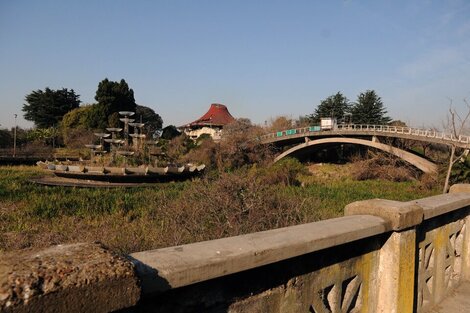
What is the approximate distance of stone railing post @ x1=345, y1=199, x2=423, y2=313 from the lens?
2770 mm

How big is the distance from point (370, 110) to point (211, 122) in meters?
33.4

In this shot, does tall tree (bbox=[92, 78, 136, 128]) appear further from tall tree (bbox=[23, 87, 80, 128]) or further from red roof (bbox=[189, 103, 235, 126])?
red roof (bbox=[189, 103, 235, 126])

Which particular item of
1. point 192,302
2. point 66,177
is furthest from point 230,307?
point 66,177

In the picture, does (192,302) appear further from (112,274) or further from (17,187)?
(17,187)

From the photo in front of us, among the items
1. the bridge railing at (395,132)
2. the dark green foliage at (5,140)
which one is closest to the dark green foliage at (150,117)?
the dark green foliage at (5,140)

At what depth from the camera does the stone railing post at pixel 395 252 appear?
9.09 feet

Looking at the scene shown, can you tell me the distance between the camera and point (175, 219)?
792 cm

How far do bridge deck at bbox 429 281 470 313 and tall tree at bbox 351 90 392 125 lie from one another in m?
53.7

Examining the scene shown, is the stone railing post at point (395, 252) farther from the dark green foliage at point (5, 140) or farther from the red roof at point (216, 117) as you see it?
the red roof at point (216, 117)

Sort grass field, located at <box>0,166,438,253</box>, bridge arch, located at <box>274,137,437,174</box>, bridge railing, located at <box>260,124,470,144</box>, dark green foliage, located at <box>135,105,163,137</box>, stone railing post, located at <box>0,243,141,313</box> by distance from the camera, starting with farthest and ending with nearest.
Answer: dark green foliage, located at <box>135,105,163,137</box>, bridge arch, located at <box>274,137,437,174</box>, bridge railing, located at <box>260,124,470,144</box>, grass field, located at <box>0,166,438,253</box>, stone railing post, located at <box>0,243,141,313</box>

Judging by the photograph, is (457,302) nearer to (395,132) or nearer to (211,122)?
(395,132)

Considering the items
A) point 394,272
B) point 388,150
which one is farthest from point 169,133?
point 394,272

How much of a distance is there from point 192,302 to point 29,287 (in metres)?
0.77

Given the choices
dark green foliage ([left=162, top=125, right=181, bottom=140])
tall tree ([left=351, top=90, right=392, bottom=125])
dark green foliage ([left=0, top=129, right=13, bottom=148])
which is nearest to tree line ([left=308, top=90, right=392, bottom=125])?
tall tree ([left=351, top=90, right=392, bottom=125])
